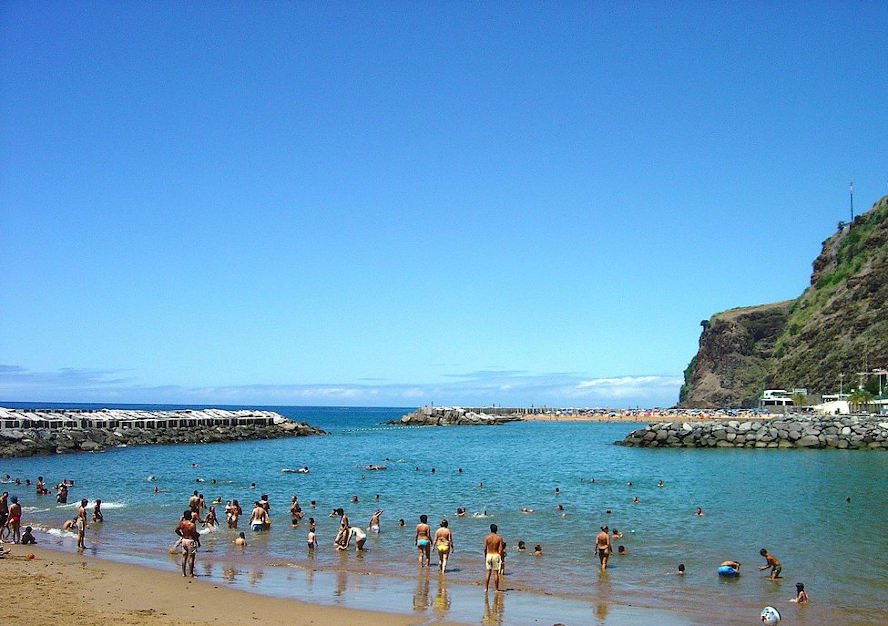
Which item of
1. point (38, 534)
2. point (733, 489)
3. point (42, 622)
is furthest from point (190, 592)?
point (733, 489)

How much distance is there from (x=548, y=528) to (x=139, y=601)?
16.4 m

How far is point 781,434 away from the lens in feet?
213

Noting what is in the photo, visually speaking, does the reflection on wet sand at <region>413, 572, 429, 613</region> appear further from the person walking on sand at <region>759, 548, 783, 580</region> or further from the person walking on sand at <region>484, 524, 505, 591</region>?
the person walking on sand at <region>759, 548, 783, 580</region>

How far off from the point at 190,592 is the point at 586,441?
237 feet

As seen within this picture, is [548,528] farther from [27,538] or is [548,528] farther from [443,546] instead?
[27,538]

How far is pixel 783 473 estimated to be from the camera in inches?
1832

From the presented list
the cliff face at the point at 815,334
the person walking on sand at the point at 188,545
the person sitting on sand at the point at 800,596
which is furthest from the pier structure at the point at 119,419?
the cliff face at the point at 815,334

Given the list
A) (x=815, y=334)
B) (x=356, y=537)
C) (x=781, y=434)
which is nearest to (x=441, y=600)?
(x=356, y=537)

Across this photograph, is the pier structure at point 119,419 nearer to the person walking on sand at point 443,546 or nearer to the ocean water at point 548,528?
the ocean water at point 548,528

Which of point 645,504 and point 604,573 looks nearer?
point 604,573

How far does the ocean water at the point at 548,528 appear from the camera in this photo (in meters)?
18.3

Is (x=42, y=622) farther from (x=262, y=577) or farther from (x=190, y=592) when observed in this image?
(x=262, y=577)

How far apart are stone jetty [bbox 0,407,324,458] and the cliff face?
7270cm

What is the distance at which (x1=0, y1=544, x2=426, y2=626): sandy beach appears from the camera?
15305mm
